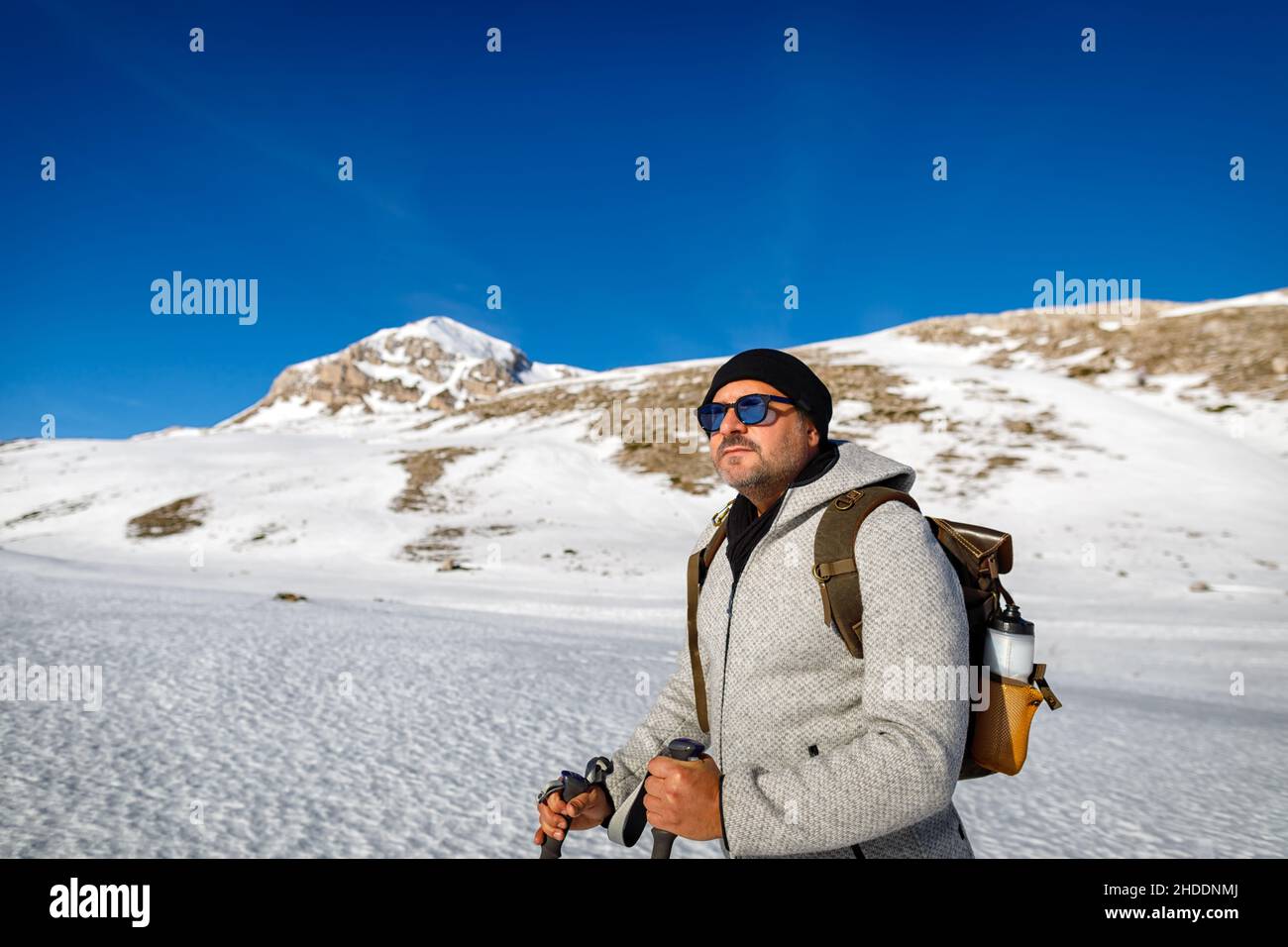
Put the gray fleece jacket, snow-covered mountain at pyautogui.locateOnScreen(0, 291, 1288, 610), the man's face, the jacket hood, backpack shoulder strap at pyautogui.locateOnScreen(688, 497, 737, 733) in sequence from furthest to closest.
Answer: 1. snow-covered mountain at pyautogui.locateOnScreen(0, 291, 1288, 610)
2. backpack shoulder strap at pyautogui.locateOnScreen(688, 497, 737, 733)
3. the man's face
4. the jacket hood
5. the gray fleece jacket

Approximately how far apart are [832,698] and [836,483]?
66 cm

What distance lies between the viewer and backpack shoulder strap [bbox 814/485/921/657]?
190cm

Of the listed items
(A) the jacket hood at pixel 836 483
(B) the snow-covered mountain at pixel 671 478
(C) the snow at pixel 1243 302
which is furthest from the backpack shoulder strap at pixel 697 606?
(C) the snow at pixel 1243 302

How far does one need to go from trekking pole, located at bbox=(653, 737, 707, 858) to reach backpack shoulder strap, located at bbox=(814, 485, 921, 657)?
0.54m

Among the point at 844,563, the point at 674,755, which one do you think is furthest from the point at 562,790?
the point at 844,563

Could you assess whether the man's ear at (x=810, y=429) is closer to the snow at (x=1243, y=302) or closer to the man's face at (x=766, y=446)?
the man's face at (x=766, y=446)

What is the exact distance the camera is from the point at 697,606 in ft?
8.67

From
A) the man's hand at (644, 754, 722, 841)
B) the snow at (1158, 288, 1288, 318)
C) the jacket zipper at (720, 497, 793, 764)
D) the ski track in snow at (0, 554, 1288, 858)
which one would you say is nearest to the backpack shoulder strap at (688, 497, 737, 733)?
the jacket zipper at (720, 497, 793, 764)

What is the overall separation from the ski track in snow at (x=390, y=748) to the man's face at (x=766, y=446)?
3096mm

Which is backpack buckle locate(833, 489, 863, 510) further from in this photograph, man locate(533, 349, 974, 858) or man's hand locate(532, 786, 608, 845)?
man's hand locate(532, 786, 608, 845)

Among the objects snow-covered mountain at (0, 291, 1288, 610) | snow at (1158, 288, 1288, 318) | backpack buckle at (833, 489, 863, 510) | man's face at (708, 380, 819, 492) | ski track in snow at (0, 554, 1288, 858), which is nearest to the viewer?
backpack buckle at (833, 489, 863, 510)

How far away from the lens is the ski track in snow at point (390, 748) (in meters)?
4.19
